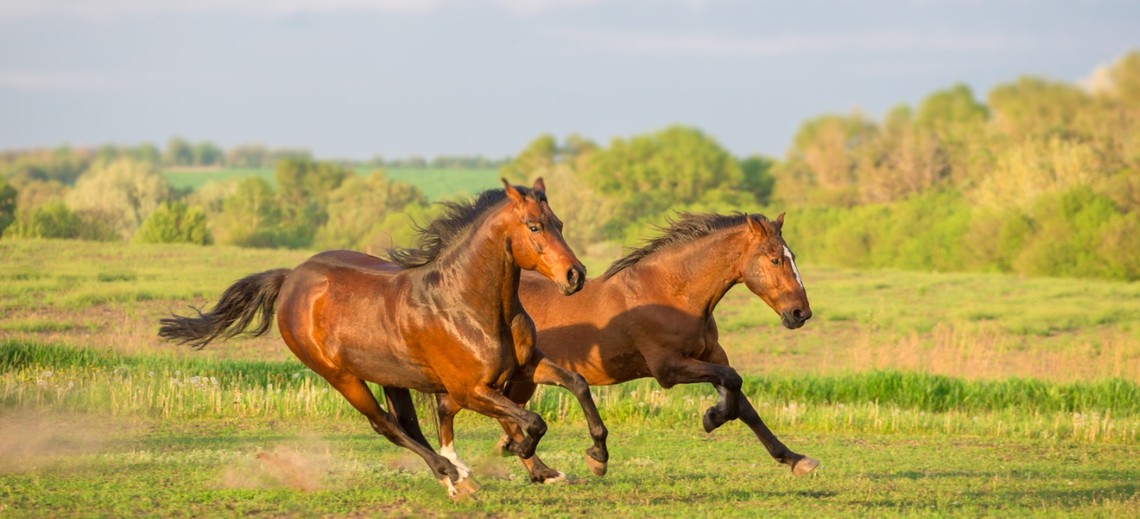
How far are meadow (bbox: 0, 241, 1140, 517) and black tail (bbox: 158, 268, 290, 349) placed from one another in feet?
3.17

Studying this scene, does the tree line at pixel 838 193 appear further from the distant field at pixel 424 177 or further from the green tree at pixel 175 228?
the distant field at pixel 424 177

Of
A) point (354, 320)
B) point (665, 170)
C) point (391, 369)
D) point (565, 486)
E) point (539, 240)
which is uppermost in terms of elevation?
point (665, 170)

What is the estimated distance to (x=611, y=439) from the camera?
42.5 feet

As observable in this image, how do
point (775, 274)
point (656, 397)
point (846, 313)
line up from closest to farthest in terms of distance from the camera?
point (775, 274) → point (656, 397) → point (846, 313)

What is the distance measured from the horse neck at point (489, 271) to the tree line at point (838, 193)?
2907 centimetres

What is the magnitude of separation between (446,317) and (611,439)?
15.9 ft

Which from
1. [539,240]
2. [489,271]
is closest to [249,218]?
[489,271]

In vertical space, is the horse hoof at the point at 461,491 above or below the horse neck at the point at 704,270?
below

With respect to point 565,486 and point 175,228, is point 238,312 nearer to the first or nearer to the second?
point 565,486

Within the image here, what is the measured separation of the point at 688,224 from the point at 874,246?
43.5m

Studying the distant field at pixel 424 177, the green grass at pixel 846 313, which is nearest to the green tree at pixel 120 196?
the green grass at pixel 846 313

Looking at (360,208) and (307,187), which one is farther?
(307,187)

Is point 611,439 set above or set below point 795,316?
below

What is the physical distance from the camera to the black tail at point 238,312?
1007 cm
